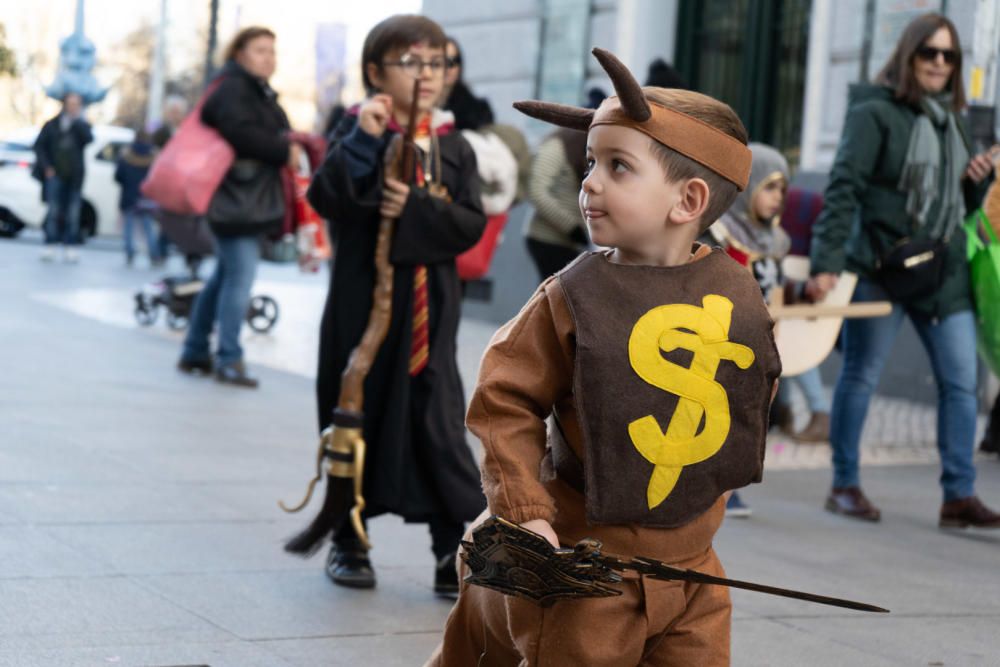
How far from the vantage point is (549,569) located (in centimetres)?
258

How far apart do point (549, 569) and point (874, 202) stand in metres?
4.38

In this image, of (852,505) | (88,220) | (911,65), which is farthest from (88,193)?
(911,65)

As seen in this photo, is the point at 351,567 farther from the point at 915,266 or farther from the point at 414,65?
the point at 915,266

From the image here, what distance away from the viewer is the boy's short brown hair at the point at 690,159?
9.02 feet

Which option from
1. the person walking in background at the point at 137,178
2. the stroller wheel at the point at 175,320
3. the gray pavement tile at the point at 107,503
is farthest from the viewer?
the person walking in background at the point at 137,178

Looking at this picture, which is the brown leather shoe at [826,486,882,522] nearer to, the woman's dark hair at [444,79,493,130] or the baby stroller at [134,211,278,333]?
the woman's dark hair at [444,79,493,130]

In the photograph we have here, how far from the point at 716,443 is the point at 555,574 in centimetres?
40

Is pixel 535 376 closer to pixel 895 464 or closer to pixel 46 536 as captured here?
pixel 46 536

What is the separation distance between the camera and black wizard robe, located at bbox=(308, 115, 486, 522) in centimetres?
475

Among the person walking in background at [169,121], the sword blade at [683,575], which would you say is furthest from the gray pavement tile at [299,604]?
the person walking in background at [169,121]

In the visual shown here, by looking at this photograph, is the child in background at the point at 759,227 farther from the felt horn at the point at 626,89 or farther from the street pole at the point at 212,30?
the street pole at the point at 212,30

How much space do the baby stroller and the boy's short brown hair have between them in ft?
27.6

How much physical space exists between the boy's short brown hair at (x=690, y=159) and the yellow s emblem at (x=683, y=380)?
7.4 inches

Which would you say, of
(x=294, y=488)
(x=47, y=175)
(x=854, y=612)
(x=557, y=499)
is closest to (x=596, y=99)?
(x=294, y=488)
